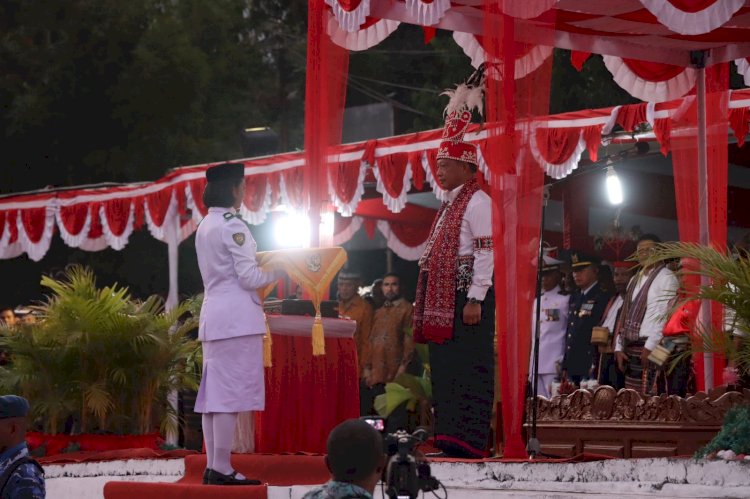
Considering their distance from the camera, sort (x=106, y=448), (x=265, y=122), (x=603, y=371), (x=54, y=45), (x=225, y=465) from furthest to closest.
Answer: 1. (x=265, y=122)
2. (x=54, y=45)
3. (x=603, y=371)
4. (x=106, y=448)
5. (x=225, y=465)

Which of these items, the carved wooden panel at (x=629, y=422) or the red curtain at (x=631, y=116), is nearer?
the carved wooden panel at (x=629, y=422)

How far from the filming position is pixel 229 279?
22.4ft

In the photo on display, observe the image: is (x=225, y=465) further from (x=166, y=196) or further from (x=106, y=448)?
(x=166, y=196)

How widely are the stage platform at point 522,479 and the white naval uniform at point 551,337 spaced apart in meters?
5.20

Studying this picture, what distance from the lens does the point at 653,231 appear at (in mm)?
13555

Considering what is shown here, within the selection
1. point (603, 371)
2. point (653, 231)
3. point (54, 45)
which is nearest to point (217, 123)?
point (54, 45)

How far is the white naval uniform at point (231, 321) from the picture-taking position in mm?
6734

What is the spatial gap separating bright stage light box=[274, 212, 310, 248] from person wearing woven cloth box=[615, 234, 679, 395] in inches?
213

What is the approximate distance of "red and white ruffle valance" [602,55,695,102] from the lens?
8547 millimetres

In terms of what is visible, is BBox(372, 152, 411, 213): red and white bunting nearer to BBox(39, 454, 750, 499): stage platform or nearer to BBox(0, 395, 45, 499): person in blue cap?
BBox(39, 454, 750, 499): stage platform

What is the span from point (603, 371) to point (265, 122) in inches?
1012

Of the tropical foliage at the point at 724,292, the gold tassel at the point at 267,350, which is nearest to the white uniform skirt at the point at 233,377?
the gold tassel at the point at 267,350

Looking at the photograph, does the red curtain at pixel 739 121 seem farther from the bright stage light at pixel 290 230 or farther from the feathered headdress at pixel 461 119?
the bright stage light at pixel 290 230

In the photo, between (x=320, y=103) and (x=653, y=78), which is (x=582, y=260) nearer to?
(x=653, y=78)
